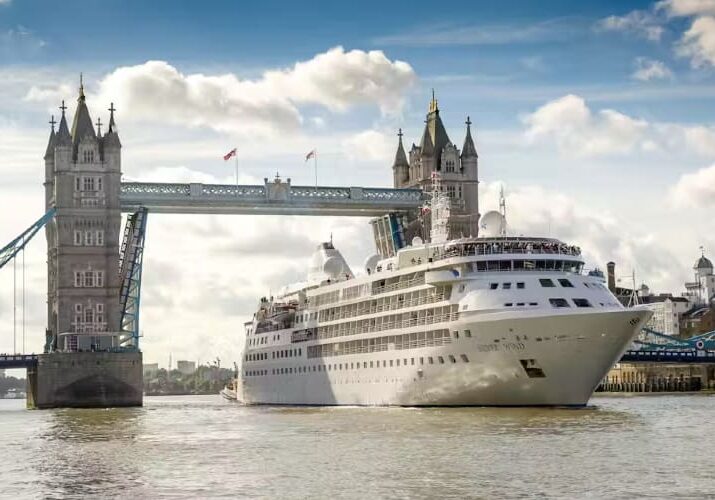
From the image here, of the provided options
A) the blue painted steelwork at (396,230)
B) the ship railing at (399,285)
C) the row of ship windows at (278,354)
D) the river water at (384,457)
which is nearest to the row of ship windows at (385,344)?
the row of ship windows at (278,354)

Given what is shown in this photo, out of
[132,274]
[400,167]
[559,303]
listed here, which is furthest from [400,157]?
[559,303]

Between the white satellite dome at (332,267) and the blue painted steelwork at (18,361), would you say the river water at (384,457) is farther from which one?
the blue painted steelwork at (18,361)

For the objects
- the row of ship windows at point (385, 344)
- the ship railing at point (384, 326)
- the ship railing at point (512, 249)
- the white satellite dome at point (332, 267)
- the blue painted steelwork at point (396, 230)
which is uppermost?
the blue painted steelwork at point (396, 230)

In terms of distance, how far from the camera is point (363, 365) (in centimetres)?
8775

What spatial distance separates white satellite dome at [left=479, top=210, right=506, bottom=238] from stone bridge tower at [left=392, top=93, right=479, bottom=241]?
48225 mm

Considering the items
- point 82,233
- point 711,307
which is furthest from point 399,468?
point 711,307

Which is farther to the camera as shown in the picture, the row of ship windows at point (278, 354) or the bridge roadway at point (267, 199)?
the bridge roadway at point (267, 199)

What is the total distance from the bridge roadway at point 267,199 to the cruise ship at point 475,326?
2817 cm

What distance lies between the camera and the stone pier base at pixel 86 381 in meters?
108

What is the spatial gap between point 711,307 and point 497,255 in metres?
127

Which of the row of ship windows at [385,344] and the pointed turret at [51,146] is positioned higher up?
the pointed turret at [51,146]

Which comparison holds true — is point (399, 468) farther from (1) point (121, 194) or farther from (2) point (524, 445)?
(1) point (121, 194)

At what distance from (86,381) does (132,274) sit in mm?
13785

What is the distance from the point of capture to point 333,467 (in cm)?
4481
